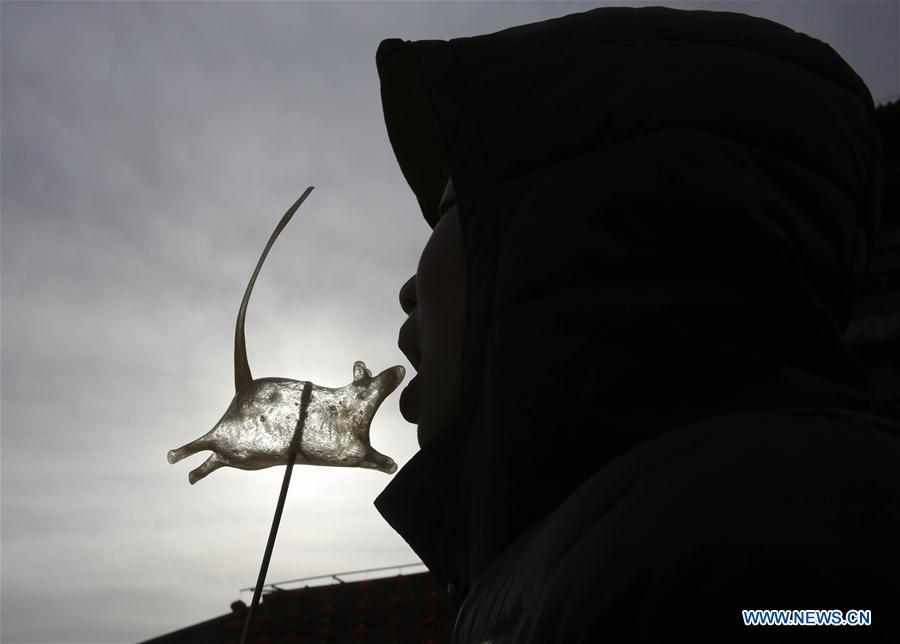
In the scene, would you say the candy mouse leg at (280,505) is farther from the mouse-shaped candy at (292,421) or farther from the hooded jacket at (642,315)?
the hooded jacket at (642,315)

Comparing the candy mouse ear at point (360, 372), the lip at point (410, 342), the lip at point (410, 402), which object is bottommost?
the lip at point (410, 402)

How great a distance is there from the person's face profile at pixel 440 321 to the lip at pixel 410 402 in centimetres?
7

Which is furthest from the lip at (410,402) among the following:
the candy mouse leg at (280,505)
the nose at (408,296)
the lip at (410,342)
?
the candy mouse leg at (280,505)

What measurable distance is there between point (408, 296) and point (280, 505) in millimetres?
692

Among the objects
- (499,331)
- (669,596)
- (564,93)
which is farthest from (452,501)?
(669,596)

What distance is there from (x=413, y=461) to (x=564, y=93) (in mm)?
696

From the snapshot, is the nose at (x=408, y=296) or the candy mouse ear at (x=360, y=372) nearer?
the nose at (x=408, y=296)

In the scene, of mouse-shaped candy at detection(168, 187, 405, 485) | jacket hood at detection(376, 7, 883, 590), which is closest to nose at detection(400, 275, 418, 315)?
jacket hood at detection(376, 7, 883, 590)

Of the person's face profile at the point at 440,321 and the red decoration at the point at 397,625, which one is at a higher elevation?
the person's face profile at the point at 440,321

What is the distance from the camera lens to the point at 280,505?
2.02m

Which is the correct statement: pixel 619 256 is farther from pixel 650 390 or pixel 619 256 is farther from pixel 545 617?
pixel 545 617

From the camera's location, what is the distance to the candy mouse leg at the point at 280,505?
6.05 feet

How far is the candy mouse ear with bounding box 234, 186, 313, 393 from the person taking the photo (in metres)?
2.46

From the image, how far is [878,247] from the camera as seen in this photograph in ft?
25.8
